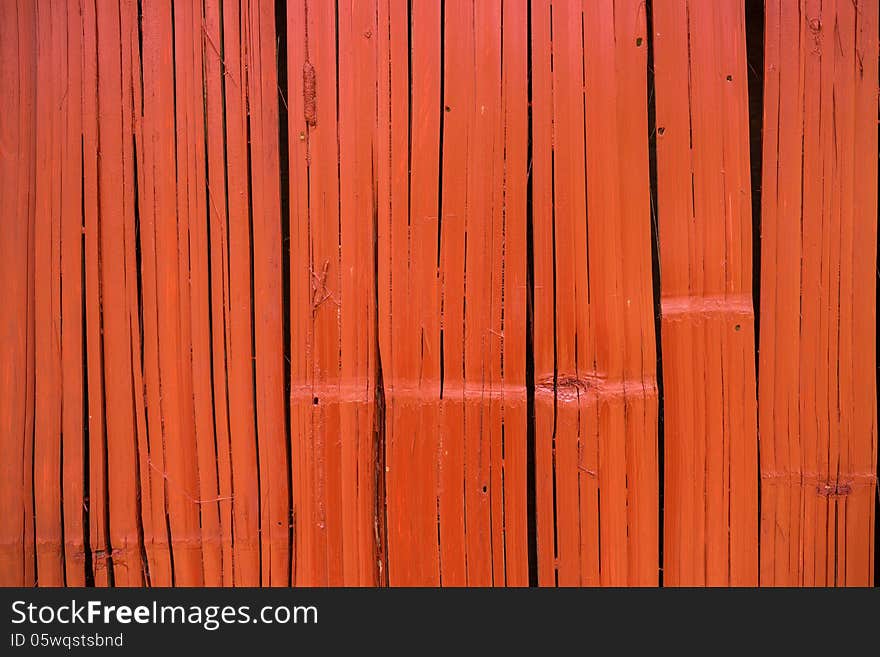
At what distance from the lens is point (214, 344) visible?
1431mm

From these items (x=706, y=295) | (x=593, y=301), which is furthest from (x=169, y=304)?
(x=706, y=295)

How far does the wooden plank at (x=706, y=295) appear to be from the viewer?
1.38 m

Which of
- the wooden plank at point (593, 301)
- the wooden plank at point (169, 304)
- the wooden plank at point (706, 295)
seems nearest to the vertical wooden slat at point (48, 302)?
the wooden plank at point (169, 304)

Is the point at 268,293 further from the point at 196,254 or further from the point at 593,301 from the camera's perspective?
the point at 593,301

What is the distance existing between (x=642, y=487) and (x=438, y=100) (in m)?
1.06

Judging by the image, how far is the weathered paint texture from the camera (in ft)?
4.55

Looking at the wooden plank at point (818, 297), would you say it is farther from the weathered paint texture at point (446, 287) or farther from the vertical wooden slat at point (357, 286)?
the vertical wooden slat at point (357, 286)

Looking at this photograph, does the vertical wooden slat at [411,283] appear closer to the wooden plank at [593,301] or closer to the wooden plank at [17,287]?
the wooden plank at [593,301]

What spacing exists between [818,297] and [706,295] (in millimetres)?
271

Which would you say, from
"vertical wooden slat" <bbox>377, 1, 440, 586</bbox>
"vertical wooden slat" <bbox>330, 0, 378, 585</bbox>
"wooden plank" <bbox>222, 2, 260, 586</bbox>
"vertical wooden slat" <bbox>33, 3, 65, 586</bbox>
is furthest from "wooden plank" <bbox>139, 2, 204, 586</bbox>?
"vertical wooden slat" <bbox>377, 1, 440, 586</bbox>

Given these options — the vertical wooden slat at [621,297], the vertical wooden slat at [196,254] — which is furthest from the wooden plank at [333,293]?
the vertical wooden slat at [621,297]

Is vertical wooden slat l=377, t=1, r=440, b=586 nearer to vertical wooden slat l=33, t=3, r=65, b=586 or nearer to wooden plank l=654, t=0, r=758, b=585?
wooden plank l=654, t=0, r=758, b=585

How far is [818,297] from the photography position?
1400 mm

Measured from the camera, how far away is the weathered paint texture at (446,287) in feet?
4.55
